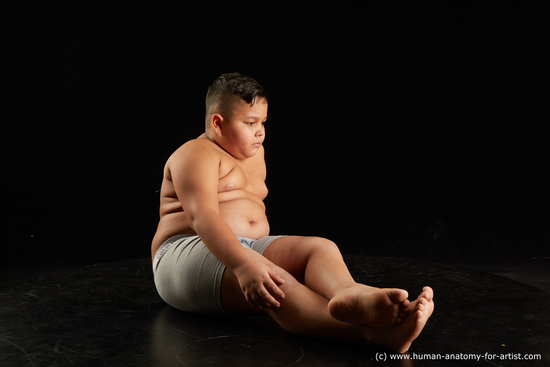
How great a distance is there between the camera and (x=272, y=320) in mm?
1400

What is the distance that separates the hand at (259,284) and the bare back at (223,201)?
0.28m

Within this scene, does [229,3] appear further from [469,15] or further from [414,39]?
[469,15]

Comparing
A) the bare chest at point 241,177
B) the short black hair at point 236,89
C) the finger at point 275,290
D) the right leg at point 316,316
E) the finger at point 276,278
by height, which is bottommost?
the right leg at point 316,316

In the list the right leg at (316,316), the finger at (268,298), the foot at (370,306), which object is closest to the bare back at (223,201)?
the right leg at (316,316)

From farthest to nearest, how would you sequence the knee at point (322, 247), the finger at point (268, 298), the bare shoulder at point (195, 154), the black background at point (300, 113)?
1. the black background at point (300, 113)
2. the bare shoulder at point (195, 154)
3. the knee at point (322, 247)
4. the finger at point (268, 298)

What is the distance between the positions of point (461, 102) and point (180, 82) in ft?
4.13

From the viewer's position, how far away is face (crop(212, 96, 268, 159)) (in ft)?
5.17

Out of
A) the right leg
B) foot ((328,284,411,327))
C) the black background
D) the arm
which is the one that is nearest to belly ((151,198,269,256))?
the arm

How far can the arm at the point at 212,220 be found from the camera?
4.09ft

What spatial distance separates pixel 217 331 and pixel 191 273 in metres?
0.17

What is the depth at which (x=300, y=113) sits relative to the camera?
2.70m

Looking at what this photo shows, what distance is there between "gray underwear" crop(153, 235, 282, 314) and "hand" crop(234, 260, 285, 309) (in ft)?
0.38

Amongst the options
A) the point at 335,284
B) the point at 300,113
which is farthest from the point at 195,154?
the point at 300,113

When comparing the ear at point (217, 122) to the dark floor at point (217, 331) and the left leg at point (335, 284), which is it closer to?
the left leg at point (335, 284)
